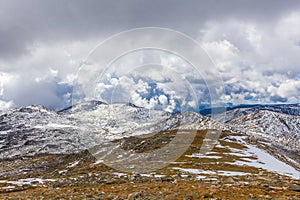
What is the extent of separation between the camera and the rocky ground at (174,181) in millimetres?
39000

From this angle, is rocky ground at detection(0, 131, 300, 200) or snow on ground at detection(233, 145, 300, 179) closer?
rocky ground at detection(0, 131, 300, 200)

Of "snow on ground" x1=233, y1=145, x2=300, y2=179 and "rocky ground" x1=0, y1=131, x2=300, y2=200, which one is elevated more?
"rocky ground" x1=0, y1=131, x2=300, y2=200

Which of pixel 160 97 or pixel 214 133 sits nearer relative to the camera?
pixel 160 97

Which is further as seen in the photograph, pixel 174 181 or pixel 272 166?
pixel 272 166

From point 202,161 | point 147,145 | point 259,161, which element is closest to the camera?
point 202,161

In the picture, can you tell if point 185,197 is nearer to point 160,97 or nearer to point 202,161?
point 160,97

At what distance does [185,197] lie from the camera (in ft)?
115

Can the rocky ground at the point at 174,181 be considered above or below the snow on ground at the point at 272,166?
above

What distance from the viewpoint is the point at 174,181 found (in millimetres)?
56281

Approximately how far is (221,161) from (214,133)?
93949 millimetres

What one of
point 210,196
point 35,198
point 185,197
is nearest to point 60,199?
point 35,198

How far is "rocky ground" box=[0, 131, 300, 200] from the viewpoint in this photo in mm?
39000

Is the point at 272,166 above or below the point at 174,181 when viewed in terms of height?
below

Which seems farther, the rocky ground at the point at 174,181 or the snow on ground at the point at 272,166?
the snow on ground at the point at 272,166
